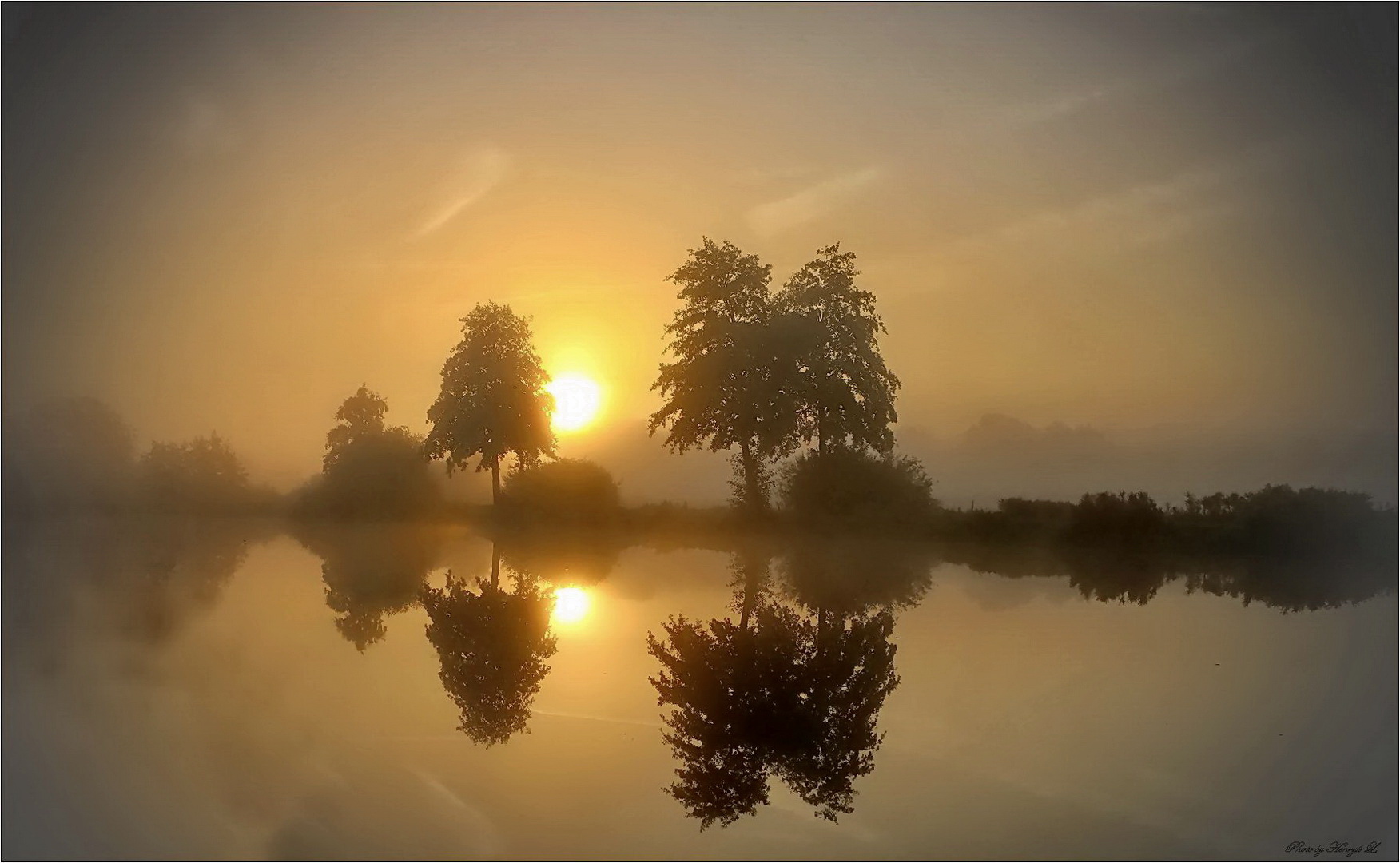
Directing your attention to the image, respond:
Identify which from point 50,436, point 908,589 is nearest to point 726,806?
point 908,589

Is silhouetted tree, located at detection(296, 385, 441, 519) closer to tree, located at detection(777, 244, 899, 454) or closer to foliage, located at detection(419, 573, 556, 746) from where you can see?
tree, located at detection(777, 244, 899, 454)

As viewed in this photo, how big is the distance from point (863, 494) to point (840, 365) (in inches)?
243

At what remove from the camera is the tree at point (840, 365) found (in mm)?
40938

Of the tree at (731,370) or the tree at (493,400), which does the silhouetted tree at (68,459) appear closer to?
the tree at (493,400)

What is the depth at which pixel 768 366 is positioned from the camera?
41719 mm

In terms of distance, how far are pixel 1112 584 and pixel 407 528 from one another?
42.3 meters

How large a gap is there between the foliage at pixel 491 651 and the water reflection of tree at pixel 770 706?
1527 mm

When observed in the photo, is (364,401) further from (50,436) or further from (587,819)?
(587,819)

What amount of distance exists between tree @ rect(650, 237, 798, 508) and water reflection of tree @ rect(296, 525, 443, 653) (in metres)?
12.2

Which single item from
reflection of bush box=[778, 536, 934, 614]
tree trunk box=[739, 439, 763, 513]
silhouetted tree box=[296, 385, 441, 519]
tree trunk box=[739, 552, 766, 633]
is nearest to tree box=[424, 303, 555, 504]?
silhouetted tree box=[296, 385, 441, 519]

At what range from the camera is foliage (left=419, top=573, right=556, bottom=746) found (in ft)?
32.1

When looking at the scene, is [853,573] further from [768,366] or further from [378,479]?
[378,479]

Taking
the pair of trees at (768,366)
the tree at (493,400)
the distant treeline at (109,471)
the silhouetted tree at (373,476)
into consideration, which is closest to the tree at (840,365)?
the pair of trees at (768,366)

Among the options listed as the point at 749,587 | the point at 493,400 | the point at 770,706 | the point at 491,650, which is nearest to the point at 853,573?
the point at 749,587
